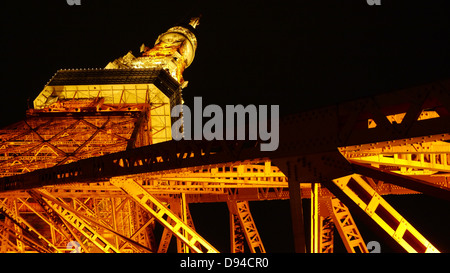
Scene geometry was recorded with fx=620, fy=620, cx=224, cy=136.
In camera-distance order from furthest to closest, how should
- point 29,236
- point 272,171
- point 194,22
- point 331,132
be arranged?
1. point 194,22
2. point 29,236
3. point 272,171
4. point 331,132

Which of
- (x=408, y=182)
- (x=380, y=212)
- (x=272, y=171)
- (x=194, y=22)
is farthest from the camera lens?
(x=194, y=22)

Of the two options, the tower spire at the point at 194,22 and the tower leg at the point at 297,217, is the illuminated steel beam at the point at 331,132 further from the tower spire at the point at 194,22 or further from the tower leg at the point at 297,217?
the tower spire at the point at 194,22

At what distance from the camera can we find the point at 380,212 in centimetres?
785

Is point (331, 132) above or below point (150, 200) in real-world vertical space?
above

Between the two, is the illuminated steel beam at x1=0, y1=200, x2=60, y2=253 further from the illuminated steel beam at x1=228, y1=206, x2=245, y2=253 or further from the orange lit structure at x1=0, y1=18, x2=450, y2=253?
the illuminated steel beam at x1=228, y1=206, x2=245, y2=253

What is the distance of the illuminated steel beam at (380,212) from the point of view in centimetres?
747

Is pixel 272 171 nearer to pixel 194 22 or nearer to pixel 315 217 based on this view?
pixel 315 217

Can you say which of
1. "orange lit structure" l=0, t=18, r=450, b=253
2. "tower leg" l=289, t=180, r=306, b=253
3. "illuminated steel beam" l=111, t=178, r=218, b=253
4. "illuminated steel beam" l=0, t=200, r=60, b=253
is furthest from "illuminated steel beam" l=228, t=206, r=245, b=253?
"tower leg" l=289, t=180, r=306, b=253

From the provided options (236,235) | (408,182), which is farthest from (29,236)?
(408,182)

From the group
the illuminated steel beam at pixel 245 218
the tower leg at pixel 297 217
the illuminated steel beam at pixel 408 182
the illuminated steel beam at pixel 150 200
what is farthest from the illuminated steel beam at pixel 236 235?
the illuminated steel beam at pixel 408 182

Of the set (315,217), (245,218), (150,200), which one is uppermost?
(150,200)
